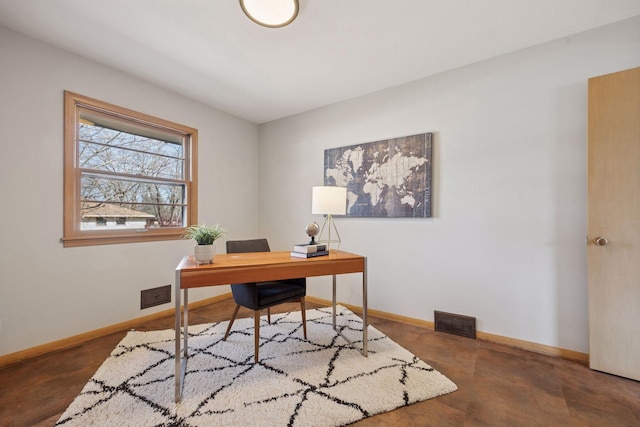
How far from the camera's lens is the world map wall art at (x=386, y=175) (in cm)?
268

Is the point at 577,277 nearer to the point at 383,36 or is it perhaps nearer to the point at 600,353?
the point at 600,353

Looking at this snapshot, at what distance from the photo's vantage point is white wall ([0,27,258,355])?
2018mm

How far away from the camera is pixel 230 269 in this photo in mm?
1656

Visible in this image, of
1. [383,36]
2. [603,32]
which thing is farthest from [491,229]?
[383,36]

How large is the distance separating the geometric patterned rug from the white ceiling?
7.97 feet

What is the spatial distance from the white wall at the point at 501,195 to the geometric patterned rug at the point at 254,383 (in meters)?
0.85

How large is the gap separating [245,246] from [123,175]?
1.41 metres

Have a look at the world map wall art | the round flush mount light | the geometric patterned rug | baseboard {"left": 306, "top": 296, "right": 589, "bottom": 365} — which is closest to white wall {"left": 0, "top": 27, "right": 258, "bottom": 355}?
the geometric patterned rug

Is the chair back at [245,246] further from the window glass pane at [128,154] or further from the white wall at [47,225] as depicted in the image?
the window glass pane at [128,154]

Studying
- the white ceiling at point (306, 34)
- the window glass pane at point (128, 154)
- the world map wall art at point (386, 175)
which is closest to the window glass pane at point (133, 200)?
the window glass pane at point (128, 154)

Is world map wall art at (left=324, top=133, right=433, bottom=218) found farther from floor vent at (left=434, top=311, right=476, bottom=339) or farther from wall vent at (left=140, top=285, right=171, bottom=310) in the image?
wall vent at (left=140, top=285, right=171, bottom=310)

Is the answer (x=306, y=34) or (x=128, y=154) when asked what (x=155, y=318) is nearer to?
(x=128, y=154)

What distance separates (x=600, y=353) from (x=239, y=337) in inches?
106

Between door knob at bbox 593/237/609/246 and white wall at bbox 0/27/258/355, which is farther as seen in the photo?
white wall at bbox 0/27/258/355
